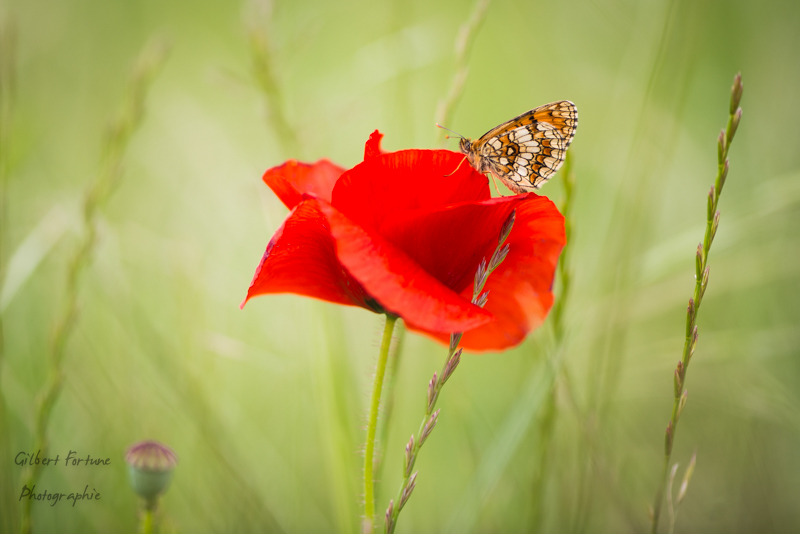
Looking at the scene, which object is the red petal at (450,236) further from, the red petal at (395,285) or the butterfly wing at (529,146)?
the butterfly wing at (529,146)

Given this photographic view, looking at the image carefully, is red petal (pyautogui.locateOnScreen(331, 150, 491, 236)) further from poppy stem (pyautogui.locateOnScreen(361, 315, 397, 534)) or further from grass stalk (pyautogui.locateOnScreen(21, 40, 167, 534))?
grass stalk (pyautogui.locateOnScreen(21, 40, 167, 534))

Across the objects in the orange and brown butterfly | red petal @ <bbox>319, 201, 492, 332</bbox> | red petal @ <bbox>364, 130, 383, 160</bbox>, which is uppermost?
the orange and brown butterfly

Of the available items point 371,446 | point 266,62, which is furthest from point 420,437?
point 266,62

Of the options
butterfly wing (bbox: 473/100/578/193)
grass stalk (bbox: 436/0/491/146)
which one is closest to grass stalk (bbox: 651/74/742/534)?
butterfly wing (bbox: 473/100/578/193)

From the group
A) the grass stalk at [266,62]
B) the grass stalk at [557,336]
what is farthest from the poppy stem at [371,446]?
the grass stalk at [266,62]

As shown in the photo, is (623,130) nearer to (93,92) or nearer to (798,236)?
(798,236)

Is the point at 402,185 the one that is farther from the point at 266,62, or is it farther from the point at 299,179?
A: the point at 266,62
